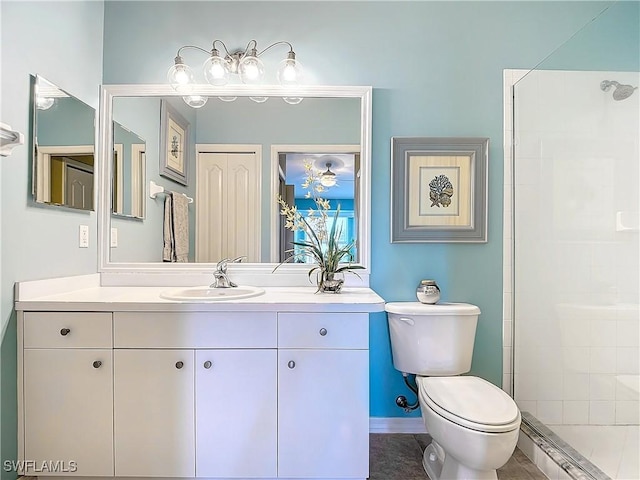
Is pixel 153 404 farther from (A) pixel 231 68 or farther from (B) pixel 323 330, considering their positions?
(A) pixel 231 68

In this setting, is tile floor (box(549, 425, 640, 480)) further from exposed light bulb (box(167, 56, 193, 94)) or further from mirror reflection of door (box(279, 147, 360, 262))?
exposed light bulb (box(167, 56, 193, 94))

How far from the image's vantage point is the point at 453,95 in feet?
6.53

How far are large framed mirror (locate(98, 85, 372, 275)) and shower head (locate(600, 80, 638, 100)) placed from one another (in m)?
1.08

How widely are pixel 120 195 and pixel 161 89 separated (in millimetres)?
617

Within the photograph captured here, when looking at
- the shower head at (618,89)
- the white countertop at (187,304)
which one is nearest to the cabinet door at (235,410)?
the white countertop at (187,304)

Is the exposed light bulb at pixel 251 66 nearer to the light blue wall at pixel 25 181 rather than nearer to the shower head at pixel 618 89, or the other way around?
the light blue wall at pixel 25 181

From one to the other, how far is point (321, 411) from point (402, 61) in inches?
71.2

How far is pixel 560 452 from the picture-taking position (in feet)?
5.22

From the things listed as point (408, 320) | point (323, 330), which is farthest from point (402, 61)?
point (323, 330)

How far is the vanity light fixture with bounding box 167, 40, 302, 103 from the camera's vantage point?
6.16ft

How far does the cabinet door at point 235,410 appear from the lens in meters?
1.44

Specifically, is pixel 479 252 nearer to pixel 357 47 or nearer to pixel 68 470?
pixel 357 47

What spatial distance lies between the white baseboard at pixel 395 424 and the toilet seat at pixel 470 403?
1.59 ft

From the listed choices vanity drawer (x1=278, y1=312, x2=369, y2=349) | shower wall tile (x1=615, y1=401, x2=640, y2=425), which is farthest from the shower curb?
vanity drawer (x1=278, y1=312, x2=369, y2=349)
